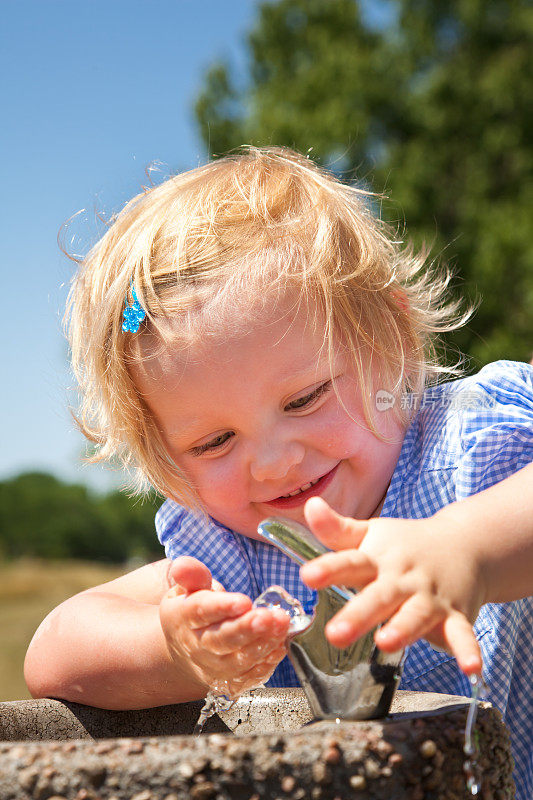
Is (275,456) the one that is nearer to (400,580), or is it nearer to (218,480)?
(218,480)

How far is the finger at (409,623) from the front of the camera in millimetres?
664

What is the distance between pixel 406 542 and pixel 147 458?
824 millimetres

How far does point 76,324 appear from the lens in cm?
163

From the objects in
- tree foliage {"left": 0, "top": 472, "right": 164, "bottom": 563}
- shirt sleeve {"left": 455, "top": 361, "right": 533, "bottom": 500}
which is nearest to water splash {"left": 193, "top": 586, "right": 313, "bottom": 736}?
shirt sleeve {"left": 455, "top": 361, "right": 533, "bottom": 500}

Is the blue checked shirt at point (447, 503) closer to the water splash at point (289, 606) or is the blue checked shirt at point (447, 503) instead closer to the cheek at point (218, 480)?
the cheek at point (218, 480)

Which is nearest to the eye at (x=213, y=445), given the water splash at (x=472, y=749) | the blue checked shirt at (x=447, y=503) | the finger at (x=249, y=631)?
the blue checked shirt at (x=447, y=503)

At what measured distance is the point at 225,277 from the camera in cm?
133

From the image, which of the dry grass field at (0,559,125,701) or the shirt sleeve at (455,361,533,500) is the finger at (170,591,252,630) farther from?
the dry grass field at (0,559,125,701)

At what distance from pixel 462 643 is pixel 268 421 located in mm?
622

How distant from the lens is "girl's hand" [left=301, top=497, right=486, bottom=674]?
0.67 meters

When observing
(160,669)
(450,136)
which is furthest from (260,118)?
(160,669)

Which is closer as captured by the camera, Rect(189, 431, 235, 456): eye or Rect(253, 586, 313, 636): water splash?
Rect(253, 586, 313, 636): water splash

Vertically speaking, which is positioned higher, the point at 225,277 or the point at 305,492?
the point at 225,277
